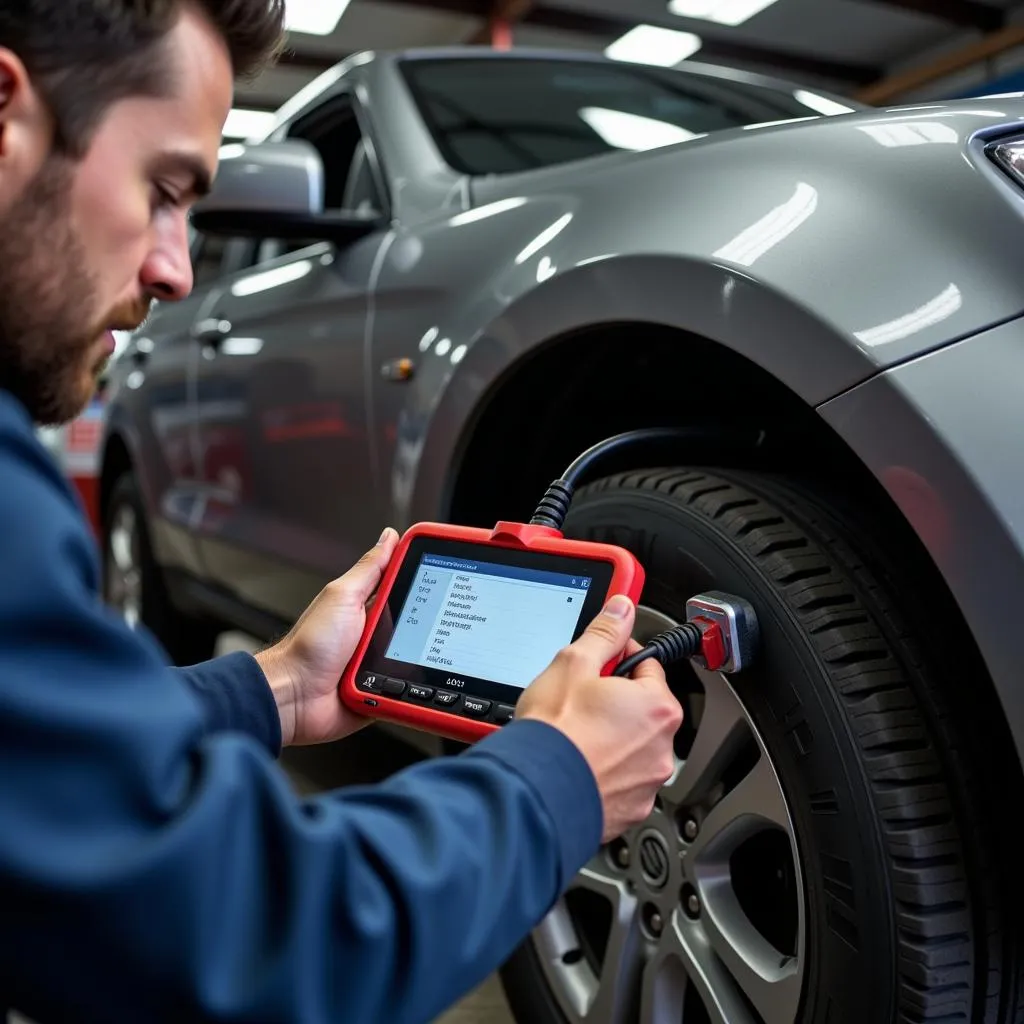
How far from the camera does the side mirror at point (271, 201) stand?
1.48 meters

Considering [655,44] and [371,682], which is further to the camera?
[655,44]

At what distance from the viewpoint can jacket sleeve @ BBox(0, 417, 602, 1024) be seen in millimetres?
440

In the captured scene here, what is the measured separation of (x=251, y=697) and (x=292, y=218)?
895mm

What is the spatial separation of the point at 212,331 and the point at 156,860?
1718 mm

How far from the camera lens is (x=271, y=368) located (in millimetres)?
1753

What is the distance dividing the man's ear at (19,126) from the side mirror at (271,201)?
95 centimetres

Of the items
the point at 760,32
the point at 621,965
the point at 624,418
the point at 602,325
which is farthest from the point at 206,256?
the point at 760,32

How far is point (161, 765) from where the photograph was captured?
458 millimetres

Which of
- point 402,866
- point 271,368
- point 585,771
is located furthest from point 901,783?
point 271,368

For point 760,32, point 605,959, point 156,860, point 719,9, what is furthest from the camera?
point 760,32

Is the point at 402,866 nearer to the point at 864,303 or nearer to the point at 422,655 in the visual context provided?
the point at 422,655

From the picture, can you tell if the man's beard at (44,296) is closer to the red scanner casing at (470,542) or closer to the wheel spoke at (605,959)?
the red scanner casing at (470,542)

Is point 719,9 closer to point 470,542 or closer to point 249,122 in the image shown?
point 249,122

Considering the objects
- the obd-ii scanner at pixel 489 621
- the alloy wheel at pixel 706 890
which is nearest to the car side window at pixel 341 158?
the obd-ii scanner at pixel 489 621
